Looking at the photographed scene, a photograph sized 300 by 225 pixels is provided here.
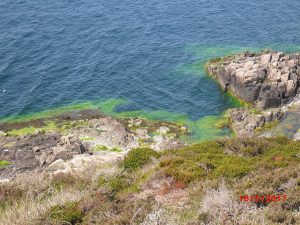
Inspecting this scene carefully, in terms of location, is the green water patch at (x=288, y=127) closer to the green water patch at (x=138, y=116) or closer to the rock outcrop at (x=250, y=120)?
the rock outcrop at (x=250, y=120)

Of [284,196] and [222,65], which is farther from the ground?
[284,196]

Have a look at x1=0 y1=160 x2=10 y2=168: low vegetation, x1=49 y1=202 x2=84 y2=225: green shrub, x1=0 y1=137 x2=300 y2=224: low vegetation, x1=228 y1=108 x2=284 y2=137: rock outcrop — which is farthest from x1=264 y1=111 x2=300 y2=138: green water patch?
x1=49 y1=202 x2=84 y2=225: green shrub

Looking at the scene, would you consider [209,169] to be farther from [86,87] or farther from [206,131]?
[86,87]

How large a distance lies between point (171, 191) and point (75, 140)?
25.8 metres

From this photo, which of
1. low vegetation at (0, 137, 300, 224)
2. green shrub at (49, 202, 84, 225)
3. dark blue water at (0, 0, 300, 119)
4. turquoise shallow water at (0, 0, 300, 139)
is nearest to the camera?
low vegetation at (0, 137, 300, 224)

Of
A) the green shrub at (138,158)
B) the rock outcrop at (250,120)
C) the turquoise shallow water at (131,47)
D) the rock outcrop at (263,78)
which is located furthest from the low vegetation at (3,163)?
the rock outcrop at (263,78)

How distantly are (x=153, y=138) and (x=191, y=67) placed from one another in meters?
26.9

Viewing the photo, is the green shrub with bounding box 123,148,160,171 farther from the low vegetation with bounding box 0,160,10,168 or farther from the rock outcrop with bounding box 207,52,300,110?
the rock outcrop with bounding box 207,52,300,110

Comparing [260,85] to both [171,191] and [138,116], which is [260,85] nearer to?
[138,116]

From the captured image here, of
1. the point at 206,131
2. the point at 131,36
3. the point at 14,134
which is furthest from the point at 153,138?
the point at 131,36

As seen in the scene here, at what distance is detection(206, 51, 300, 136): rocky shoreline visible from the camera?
178ft

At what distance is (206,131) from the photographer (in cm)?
5466
